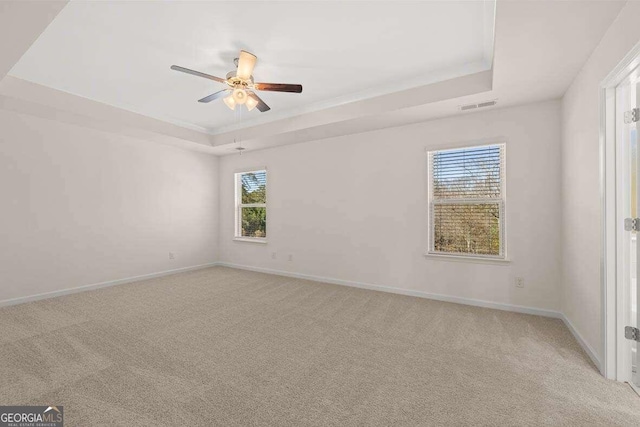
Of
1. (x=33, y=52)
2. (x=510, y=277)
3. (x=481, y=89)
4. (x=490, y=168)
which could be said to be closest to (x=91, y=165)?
(x=33, y=52)

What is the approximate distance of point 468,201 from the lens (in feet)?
12.2

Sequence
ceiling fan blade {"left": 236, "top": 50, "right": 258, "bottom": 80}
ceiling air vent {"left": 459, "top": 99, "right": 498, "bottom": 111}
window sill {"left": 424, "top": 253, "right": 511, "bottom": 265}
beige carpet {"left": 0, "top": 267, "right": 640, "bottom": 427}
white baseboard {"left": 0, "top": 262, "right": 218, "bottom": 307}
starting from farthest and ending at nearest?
1. white baseboard {"left": 0, "top": 262, "right": 218, "bottom": 307}
2. window sill {"left": 424, "top": 253, "right": 511, "bottom": 265}
3. ceiling air vent {"left": 459, "top": 99, "right": 498, "bottom": 111}
4. ceiling fan blade {"left": 236, "top": 50, "right": 258, "bottom": 80}
5. beige carpet {"left": 0, "top": 267, "right": 640, "bottom": 427}

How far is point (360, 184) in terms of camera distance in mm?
4477

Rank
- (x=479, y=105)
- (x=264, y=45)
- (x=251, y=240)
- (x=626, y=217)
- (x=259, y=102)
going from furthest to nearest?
(x=251, y=240)
(x=479, y=105)
(x=259, y=102)
(x=264, y=45)
(x=626, y=217)

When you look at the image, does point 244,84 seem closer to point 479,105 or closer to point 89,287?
point 479,105

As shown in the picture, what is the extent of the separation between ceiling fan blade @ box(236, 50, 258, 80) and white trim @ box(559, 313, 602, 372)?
3.88 metres

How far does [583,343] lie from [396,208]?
7.92 ft

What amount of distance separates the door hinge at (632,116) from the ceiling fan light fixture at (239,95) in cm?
314

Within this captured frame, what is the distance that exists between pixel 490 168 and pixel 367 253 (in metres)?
2.07

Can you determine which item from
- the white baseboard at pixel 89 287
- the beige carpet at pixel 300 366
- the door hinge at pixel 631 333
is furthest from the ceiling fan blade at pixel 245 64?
the white baseboard at pixel 89 287

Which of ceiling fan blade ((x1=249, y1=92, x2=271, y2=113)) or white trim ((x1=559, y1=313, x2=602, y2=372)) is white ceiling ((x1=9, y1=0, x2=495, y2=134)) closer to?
ceiling fan blade ((x1=249, y1=92, x2=271, y2=113))

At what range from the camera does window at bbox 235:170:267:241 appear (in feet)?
19.1

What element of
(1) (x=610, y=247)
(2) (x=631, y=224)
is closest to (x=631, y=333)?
(1) (x=610, y=247)

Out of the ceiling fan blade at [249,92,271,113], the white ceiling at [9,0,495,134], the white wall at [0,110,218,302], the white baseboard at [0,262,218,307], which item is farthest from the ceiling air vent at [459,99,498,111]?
the white baseboard at [0,262,218,307]
